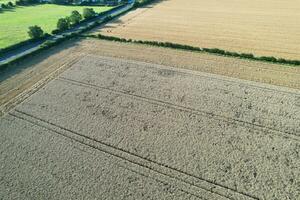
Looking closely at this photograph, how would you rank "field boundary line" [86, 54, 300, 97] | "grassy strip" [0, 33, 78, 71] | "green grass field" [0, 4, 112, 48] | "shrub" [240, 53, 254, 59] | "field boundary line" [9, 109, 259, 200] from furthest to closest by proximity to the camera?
"green grass field" [0, 4, 112, 48] → "grassy strip" [0, 33, 78, 71] → "shrub" [240, 53, 254, 59] → "field boundary line" [86, 54, 300, 97] → "field boundary line" [9, 109, 259, 200]

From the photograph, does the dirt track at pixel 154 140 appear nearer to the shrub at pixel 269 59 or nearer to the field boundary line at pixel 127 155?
the field boundary line at pixel 127 155

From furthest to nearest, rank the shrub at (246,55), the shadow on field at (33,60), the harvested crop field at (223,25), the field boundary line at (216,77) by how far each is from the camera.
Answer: the harvested crop field at (223,25) → the shadow on field at (33,60) → the shrub at (246,55) → the field boundary line at (216,77)

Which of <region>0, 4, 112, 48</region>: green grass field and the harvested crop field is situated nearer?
Result: the harvested crop field

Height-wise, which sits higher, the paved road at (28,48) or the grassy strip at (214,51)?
the grassy strip at (214,51)

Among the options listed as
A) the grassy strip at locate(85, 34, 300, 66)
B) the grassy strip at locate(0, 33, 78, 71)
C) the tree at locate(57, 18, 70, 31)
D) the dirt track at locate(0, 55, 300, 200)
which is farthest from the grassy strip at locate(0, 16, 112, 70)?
the dirt track at locate(0, 55, 300, 200)

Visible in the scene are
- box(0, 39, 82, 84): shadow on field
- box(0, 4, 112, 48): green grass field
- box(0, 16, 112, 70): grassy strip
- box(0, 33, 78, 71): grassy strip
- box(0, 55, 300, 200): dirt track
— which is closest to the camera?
box(0, 55, 300, 200): dirt track

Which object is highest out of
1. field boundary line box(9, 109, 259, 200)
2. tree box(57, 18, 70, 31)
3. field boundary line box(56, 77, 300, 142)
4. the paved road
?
tree box(57, 18, 70, 31)

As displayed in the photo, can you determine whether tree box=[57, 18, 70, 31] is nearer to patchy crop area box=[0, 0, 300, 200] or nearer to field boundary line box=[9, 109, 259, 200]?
patchy crop area box=[0, 0, 300, 200]

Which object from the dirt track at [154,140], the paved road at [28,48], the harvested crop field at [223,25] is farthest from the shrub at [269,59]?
the paved road at [28,48]
